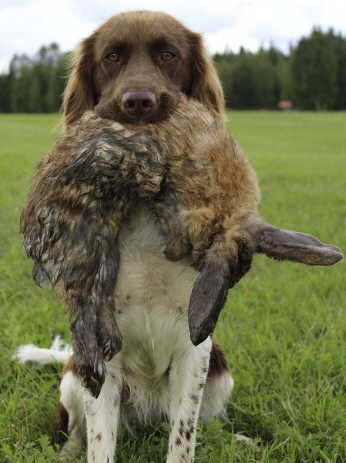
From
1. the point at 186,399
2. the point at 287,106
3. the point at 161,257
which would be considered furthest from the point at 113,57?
the point at 287,106

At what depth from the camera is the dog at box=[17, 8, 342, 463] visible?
201cm

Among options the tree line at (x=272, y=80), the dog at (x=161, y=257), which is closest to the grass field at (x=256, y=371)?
the dog at (x=161, y=257)

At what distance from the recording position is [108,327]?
225cm

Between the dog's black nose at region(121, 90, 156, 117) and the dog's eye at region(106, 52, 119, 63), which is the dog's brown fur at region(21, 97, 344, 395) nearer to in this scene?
the dog's black nose at region(121, 90, 156, 117)

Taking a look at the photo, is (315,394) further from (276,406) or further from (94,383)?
(94,383)

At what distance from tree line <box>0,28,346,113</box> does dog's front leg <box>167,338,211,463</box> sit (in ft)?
202

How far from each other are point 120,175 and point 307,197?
7462 mm

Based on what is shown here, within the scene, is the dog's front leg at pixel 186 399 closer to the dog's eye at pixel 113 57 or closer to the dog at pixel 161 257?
the dog at pixel 161 257

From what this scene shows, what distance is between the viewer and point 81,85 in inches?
140

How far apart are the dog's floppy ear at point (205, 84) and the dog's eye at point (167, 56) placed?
18 cm

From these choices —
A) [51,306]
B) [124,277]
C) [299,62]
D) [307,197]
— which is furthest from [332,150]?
[299,62]

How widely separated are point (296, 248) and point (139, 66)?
181cm

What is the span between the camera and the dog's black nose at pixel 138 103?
2.69 meters

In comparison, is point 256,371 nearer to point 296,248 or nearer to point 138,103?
point 138,103
